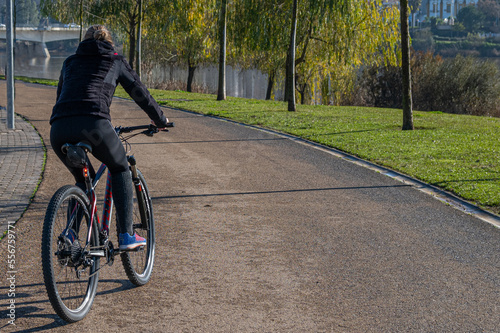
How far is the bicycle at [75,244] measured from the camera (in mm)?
3498

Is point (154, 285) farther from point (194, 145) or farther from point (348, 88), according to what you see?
point (348, 88)

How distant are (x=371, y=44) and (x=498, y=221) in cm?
1823

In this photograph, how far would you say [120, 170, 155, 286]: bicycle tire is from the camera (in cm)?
444

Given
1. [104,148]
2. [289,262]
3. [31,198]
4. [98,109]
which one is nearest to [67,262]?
[104,148]

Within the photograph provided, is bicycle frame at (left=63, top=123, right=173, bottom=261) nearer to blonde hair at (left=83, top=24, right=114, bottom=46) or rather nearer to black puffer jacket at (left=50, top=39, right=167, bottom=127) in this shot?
black puffer jacket at (left=50, top=39, right=167, bottom=127)

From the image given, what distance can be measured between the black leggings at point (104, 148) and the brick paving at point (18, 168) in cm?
217

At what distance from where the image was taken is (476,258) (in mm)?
5488

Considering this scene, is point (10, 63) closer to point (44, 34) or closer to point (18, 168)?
point (18, 168)

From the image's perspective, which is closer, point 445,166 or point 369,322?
point 369,322

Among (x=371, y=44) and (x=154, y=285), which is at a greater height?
(x=371, y=44)

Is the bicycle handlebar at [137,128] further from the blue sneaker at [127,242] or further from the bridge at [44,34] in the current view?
the bridge at [44,34]

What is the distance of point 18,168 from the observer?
30.2 ft

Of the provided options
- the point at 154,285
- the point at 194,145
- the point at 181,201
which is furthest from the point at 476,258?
the point at 194,145

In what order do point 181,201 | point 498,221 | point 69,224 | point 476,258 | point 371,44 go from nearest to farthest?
point 69,224, point 476,258, point 498,221, point 181,201, point 371,44
